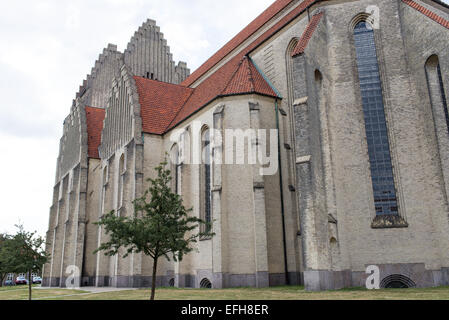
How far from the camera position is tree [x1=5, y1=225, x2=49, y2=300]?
19.5 metres

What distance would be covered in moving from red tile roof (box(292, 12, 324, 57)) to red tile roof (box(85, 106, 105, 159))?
2338 cm

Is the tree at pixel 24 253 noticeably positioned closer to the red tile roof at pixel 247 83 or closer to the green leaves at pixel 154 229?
the green leaves at pixel 154 229

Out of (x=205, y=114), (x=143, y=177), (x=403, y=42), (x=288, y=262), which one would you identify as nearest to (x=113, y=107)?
(x=143, y=177)

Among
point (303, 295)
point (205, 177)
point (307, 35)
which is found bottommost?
point (303, 295)

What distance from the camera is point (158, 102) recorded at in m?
31.2

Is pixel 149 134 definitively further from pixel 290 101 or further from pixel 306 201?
pixel 306 201

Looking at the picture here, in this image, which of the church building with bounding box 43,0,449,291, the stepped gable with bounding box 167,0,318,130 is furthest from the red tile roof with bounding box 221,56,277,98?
the stepped gable with bounding box 167,0,318,130

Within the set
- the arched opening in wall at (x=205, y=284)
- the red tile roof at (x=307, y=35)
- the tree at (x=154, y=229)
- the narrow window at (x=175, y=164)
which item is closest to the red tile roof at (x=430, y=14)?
the red tile roof at (x=307, y=35)

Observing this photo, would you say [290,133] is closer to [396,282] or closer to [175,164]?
[396,282]

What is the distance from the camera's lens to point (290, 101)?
73.8 ft

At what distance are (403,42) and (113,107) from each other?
23.4 metres

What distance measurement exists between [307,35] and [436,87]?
20.6ft

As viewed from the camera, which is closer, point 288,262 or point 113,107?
point 288,262

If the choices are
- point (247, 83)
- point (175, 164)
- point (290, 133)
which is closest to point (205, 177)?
point (175, 164)
